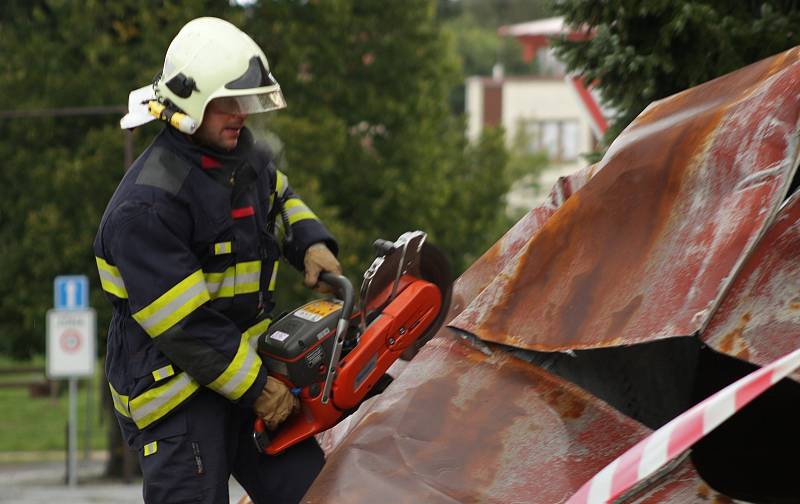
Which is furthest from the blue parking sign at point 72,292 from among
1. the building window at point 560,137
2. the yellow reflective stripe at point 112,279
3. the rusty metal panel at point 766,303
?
the building window at point 560,137

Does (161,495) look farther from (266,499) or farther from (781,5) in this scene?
(781,5)

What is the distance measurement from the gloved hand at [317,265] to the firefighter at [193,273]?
0.29m

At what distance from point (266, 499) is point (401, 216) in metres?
14.4

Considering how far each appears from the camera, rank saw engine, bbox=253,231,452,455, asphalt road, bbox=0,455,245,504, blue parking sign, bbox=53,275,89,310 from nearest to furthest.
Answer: saw engine, bbox=253,231,452,455, asphalt road, bbox=0,455,245,504, blue parking sign, bbox=53,275,89,310

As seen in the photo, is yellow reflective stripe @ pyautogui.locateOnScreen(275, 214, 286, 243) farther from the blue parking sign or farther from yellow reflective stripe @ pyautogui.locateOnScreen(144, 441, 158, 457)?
the blue parking sign

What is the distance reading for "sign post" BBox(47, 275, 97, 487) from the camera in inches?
624

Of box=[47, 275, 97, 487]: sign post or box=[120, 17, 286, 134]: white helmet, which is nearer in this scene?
box=[120, 17, 286, 134]: white helmet

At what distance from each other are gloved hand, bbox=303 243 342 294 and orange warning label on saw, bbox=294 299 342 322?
16 cm

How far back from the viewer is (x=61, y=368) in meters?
16.8

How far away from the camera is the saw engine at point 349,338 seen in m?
3.72

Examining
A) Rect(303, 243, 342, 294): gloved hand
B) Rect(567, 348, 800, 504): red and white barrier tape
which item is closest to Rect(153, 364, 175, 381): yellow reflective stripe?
Rect(303, 243, 342, 294): gloved hand

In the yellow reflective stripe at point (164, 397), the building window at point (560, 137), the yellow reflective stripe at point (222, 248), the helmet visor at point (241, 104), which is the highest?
the helmet visor at point (241, 104)

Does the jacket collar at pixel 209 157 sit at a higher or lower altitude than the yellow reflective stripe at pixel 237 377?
higher

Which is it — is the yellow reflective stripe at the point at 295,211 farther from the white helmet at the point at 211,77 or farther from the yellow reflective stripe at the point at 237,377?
the yellow reflective stripe at the point at 237,377
